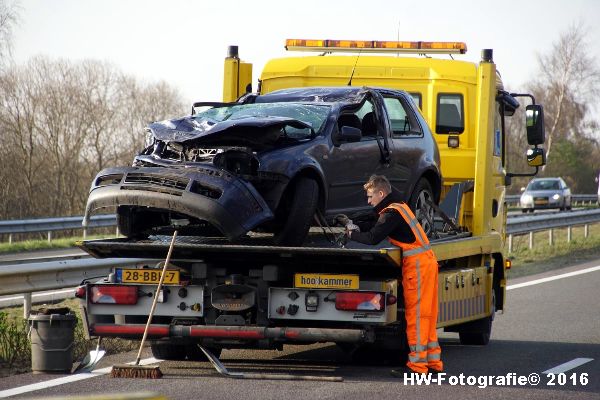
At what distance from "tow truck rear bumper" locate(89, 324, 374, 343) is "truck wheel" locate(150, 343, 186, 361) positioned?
98 cm

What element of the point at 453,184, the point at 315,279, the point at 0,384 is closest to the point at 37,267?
the point at 0,384

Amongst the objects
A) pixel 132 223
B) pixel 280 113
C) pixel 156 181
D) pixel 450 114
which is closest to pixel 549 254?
pixel 450 114

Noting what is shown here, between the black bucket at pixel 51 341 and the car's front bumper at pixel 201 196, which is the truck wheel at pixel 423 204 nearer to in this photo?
the car's front bumper at pixel 201 196

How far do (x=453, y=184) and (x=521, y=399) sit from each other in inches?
176

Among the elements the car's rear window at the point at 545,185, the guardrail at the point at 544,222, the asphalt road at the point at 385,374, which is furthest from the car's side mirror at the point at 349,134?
the car's rear window at the point at 545,185

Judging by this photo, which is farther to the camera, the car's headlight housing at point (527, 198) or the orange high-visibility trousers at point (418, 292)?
the car's headlight housing at point (527, 198)

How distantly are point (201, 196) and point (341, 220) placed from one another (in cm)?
150

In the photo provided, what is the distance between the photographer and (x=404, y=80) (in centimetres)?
1350

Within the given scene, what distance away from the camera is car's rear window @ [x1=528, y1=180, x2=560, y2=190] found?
1924 inches

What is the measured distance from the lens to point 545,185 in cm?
4919

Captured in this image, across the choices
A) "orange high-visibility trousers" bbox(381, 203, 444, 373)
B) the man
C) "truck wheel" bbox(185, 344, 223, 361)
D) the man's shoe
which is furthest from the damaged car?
the man's shoe

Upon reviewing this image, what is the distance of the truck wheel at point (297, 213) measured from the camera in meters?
9.48

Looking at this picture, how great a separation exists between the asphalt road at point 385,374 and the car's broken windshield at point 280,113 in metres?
1.92

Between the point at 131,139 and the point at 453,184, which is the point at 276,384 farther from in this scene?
the point at 131,139
